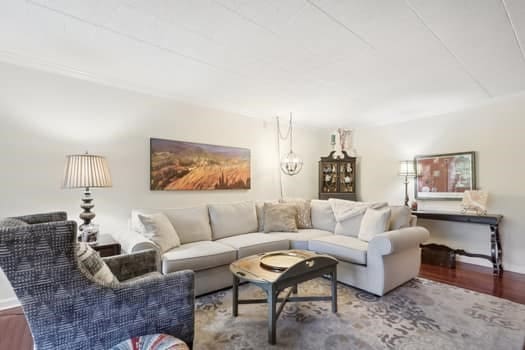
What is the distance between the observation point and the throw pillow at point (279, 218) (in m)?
3.60

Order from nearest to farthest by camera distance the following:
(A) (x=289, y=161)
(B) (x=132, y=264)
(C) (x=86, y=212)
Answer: (B) (x=132, y=264) → (C) (x=86, y=212) → (A) (x=289, y=161)

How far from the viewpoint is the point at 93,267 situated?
141 centimetres

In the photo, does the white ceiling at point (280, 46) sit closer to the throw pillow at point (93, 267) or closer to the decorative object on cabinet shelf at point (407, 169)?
the decorative object on cabinet shelf at point (407, 169)

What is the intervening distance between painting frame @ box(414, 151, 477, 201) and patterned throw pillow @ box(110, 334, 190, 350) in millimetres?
4204

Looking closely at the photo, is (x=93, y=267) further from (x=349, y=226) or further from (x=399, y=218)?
(x=399, y=218)

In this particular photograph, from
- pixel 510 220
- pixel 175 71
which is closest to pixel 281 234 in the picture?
pixel 175 71

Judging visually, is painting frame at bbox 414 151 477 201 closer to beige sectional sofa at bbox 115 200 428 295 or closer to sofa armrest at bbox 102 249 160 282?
beige sectional sofa at bbox 115 200 428 295

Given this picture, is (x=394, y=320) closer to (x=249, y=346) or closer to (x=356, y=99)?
(x=249, y=346)

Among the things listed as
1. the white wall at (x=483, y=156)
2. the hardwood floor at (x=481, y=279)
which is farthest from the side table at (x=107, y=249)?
the white wall at (x=483, y=156)

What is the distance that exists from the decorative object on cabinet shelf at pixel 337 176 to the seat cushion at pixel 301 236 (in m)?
1.59

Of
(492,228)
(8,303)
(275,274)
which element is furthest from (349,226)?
(8,303)

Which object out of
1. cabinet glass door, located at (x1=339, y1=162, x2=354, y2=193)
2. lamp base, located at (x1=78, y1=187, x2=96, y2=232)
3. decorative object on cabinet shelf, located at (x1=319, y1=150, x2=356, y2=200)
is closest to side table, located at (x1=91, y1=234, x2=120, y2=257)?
lamp base, located at (x1=78, y1=187, x2=96, y2=232)

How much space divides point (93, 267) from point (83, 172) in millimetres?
1323

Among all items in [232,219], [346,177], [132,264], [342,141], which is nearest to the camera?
[132,264]
